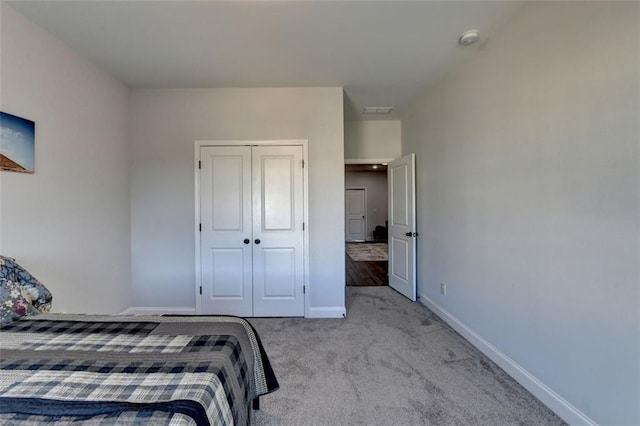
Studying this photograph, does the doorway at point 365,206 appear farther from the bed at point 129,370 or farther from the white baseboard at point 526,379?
the bed at point 129,370

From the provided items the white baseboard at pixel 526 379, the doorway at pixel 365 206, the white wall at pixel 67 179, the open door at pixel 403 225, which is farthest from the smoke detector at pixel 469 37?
the doorway at pixel 365 206

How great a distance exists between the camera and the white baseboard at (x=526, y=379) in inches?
62.1

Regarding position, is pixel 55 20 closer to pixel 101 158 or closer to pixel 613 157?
pixel 101 158

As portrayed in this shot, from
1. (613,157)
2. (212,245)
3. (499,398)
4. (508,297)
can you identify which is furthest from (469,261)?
(212,245)

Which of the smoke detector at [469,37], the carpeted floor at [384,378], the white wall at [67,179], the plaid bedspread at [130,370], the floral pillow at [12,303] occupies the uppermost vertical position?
the smoke detector at [469,37]

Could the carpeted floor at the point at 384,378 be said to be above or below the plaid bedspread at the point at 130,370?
below

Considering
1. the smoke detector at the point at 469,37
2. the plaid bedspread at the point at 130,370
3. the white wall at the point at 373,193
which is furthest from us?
the white wall at the point at 373,193

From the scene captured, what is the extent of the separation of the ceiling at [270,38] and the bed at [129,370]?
1.93 m

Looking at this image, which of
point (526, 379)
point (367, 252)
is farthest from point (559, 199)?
point (367, 252)

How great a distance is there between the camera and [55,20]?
6.73 feet

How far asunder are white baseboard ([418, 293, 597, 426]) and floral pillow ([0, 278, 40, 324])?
3071 mm

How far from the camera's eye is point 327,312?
320cm

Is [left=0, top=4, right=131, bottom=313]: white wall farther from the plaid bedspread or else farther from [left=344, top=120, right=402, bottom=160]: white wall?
[left=344, top=120, right=402, bottom=160]: white wall

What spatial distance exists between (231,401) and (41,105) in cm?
264
